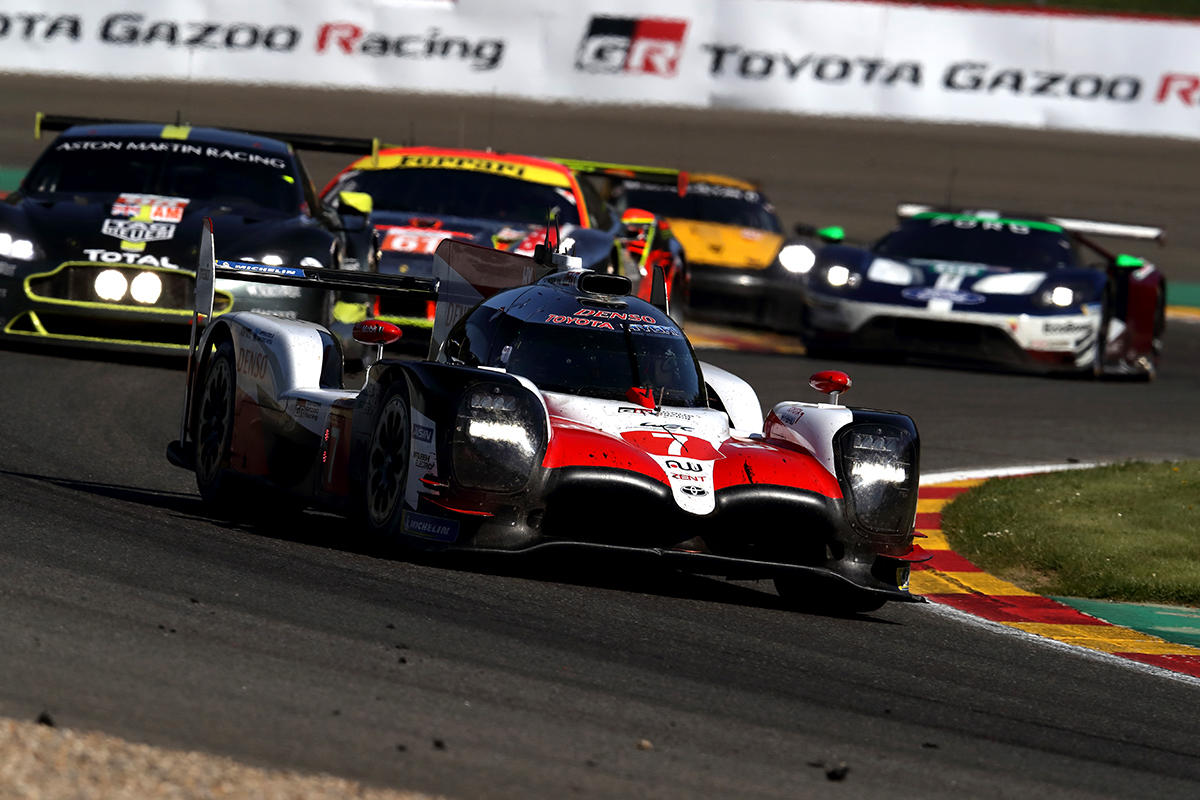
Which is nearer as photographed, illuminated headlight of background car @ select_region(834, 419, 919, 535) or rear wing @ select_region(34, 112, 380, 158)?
illuminated headlight of background car @ select_region(834, 419, 919, 535)

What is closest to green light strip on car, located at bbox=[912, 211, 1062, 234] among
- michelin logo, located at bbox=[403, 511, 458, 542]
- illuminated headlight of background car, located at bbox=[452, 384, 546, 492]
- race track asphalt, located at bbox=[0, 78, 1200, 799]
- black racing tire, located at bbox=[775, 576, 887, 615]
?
race track asphalt, located at bbox=[0, 78, 1200, 799]

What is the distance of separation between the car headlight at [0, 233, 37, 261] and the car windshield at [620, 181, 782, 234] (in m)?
7.78

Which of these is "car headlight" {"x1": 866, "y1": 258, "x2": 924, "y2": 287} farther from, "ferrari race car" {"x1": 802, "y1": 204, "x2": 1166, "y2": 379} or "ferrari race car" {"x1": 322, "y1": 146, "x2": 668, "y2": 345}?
"ferrari race car" {"x1": 322, "y1": 146, "x2": 668, "y2": 345}

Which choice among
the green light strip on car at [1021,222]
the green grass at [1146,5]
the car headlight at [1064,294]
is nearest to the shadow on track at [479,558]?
the car headlight at [1064,294]

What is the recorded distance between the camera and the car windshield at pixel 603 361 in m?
7.58

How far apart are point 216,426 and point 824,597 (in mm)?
2533

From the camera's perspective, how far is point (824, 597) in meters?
7.54

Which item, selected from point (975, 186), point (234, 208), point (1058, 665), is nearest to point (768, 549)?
point (1058, 665)

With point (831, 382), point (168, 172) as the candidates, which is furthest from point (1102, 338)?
point (831, 382)

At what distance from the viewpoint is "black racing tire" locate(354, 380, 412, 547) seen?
704 cm

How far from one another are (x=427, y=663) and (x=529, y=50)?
18.7 metres

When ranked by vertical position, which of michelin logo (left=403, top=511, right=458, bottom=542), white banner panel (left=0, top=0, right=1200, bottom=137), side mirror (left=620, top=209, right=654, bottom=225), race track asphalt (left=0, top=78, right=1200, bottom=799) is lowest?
race track asphalt (left=0, top=78, right=1200, bottom=799)

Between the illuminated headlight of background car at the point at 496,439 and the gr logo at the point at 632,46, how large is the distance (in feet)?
55.2

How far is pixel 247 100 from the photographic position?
23781 mm
